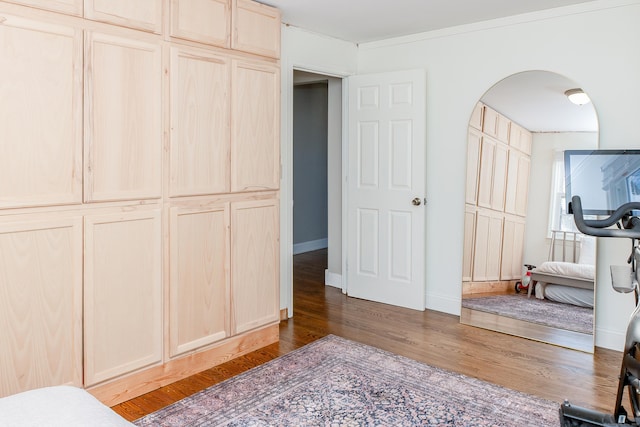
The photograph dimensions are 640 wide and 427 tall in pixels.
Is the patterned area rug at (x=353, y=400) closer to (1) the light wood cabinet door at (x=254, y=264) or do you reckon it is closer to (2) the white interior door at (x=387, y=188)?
(1) the light wood cabinet door at (x=254, y=264)

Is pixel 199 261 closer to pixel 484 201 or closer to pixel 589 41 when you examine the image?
pixel 484 201

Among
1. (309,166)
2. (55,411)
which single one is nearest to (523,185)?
(55,411)

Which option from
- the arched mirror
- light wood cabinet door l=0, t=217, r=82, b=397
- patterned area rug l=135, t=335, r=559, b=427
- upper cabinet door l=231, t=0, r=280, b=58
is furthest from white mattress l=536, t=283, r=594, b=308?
light wood cabinet door l=0, t=217, r=82, b=397

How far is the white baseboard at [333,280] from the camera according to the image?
5160 mm

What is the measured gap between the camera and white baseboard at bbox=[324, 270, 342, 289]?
5160 millimetres

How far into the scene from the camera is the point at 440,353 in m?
3.39

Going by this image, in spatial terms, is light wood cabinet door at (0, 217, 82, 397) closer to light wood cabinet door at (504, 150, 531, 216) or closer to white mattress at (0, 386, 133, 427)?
white mattress at (0, 386, 133, 427)

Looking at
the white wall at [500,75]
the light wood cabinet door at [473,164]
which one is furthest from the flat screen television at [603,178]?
the light wood cabinet door at [473,164]

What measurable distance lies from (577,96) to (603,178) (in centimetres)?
65

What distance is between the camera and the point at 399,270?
4465 millimetres

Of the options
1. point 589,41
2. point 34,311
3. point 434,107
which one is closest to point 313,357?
point 34,311

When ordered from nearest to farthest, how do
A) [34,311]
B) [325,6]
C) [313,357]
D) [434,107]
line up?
[34,311] < [313,357] < [325,6] < [434,107]

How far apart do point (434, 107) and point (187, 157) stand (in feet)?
7.65

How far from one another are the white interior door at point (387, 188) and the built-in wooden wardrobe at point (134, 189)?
1332mm
